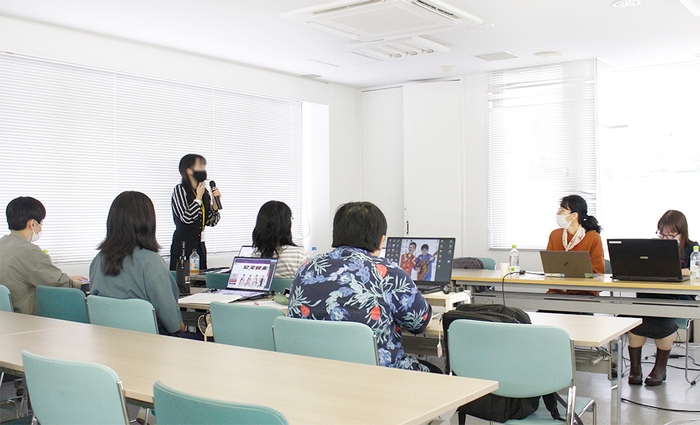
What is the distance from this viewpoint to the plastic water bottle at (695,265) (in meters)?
4.89

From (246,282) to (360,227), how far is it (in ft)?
5.74

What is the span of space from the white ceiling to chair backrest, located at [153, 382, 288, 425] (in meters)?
4.16

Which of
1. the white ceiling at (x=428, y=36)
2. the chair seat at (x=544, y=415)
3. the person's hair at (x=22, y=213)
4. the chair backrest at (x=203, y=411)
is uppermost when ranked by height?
the white ceiling at (x=428, y=36)

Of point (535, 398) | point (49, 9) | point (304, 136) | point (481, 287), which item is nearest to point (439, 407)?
point (535, 398)

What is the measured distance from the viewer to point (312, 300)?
297 cm

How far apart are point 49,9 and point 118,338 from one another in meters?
3.56

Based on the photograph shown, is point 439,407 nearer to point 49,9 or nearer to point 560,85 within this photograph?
point 49,9

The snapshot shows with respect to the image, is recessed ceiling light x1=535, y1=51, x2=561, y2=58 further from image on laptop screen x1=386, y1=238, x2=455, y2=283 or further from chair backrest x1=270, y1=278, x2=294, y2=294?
chair backrest x1=270, y1=278, x2=294, y2=294

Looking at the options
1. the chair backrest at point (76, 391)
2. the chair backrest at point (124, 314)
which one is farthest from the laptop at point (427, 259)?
the chair backrest at point (76, 391)

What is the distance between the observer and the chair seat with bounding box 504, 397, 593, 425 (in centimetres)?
287

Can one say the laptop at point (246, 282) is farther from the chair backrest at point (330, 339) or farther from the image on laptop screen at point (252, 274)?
the chair backrest at point (330, 339)

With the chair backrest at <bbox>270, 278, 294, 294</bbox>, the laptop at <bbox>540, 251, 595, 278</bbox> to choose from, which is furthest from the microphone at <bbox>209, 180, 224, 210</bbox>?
the laptop at <bbox>540, 251, 595, 278</bbox>

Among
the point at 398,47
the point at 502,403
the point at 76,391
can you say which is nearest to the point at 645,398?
the point at 502,403

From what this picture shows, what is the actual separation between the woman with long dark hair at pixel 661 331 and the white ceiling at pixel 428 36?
1721 millimetres
